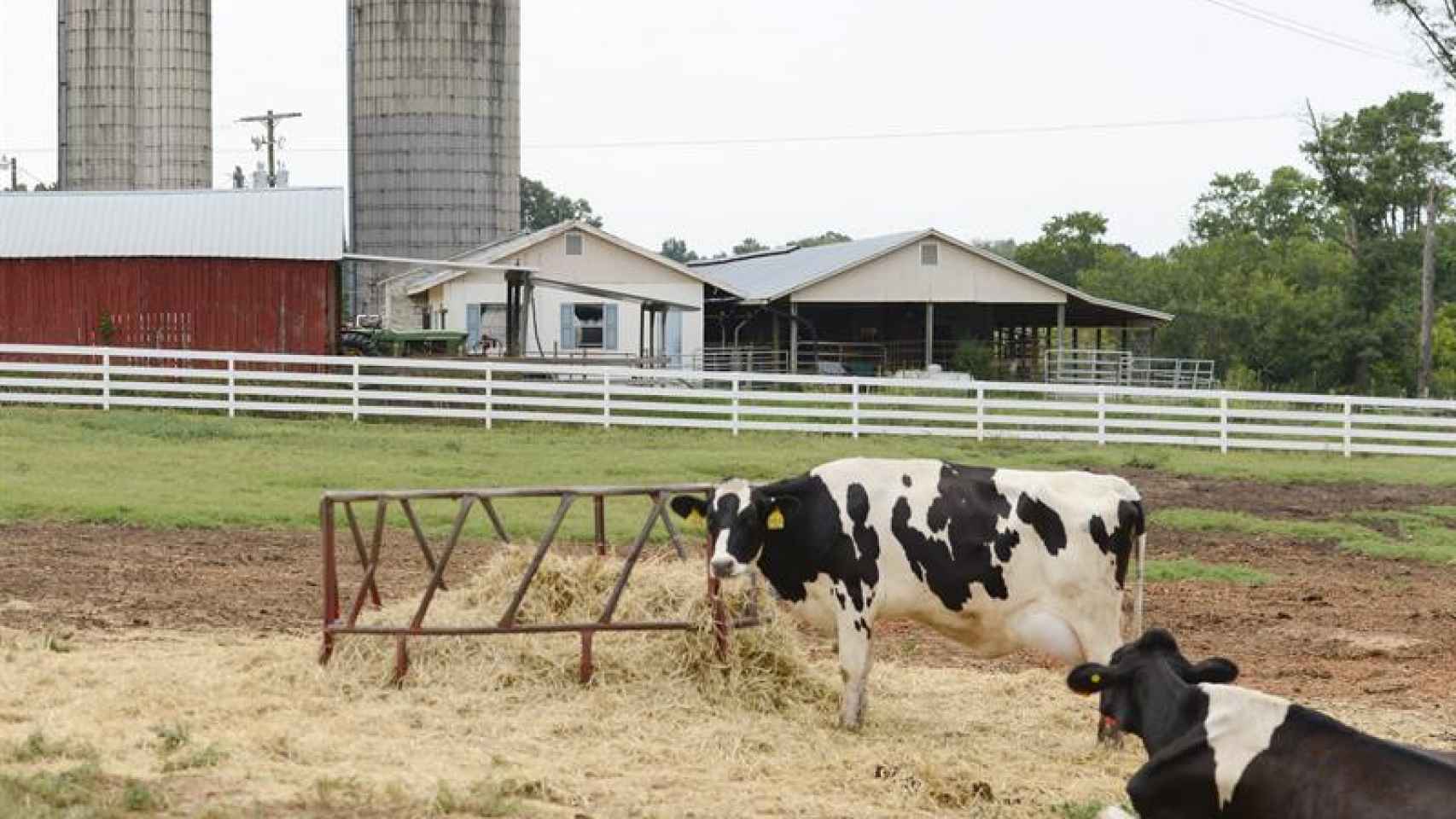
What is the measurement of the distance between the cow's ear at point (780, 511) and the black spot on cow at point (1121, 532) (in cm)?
156

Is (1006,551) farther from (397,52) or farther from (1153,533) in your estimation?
(397,52)

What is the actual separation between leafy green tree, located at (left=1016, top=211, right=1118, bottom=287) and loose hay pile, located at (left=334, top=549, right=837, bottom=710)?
80.6 metres

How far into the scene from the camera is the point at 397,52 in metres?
45.8

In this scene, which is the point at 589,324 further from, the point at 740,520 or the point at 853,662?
the point at 853,662

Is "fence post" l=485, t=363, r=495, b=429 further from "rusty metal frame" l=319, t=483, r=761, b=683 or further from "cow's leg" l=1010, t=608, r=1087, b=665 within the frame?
"cow's leg" l=1010, t=608, r=1087, b=665

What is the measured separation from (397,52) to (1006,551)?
36599 millimetres

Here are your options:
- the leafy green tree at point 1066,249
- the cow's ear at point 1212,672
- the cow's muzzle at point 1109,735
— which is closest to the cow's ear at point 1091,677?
the cow's ear at point 1212,672

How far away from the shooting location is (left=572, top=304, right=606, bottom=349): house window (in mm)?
43969

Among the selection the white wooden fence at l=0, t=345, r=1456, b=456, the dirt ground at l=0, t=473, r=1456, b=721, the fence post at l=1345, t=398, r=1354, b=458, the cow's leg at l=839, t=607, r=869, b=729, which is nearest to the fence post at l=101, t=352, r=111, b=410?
the white wooden fence at l=0, t=345, r=1456, b=456

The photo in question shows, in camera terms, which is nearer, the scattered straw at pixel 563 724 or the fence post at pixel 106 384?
the scattered straw at pixel 563 724

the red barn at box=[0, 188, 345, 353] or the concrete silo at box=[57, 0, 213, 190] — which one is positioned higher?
the concrete silo at box=[57, 0, 213, 190]

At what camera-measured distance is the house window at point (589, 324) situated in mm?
43969

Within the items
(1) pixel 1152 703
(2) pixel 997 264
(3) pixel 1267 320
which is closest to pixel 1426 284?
(2) pixel 997 264

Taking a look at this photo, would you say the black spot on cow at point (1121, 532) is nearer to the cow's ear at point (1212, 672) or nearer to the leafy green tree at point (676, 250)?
the cow's ear at point (1212, 672)
